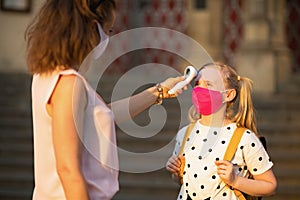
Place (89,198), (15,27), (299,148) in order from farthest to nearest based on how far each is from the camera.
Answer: (15,27), (299,148), (89,198)

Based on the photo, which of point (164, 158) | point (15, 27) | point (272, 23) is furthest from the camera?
point (15, 27)

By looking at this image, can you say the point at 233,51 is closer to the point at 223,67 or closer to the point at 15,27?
Answer: the point at 15,27

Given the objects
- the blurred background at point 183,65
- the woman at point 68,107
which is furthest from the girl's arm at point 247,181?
the blurred background at point 183,65

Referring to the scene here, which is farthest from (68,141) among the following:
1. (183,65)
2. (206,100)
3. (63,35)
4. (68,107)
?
(183,65)

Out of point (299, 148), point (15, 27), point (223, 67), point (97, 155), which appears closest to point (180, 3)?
point (15, 27)

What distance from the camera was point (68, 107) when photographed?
2.38 meters

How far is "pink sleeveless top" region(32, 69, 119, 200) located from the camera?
8.14 feet

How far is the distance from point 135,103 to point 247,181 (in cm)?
58

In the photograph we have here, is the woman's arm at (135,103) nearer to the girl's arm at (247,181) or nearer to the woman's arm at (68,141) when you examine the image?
the girl's arm at (247,181)

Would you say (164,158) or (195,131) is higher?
(195,131)

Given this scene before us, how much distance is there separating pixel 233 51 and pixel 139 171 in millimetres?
4098

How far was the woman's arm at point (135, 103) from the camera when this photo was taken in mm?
3088

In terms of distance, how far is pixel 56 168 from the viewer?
2436 millimetres

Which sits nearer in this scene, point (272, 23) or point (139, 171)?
point (139, 171)
